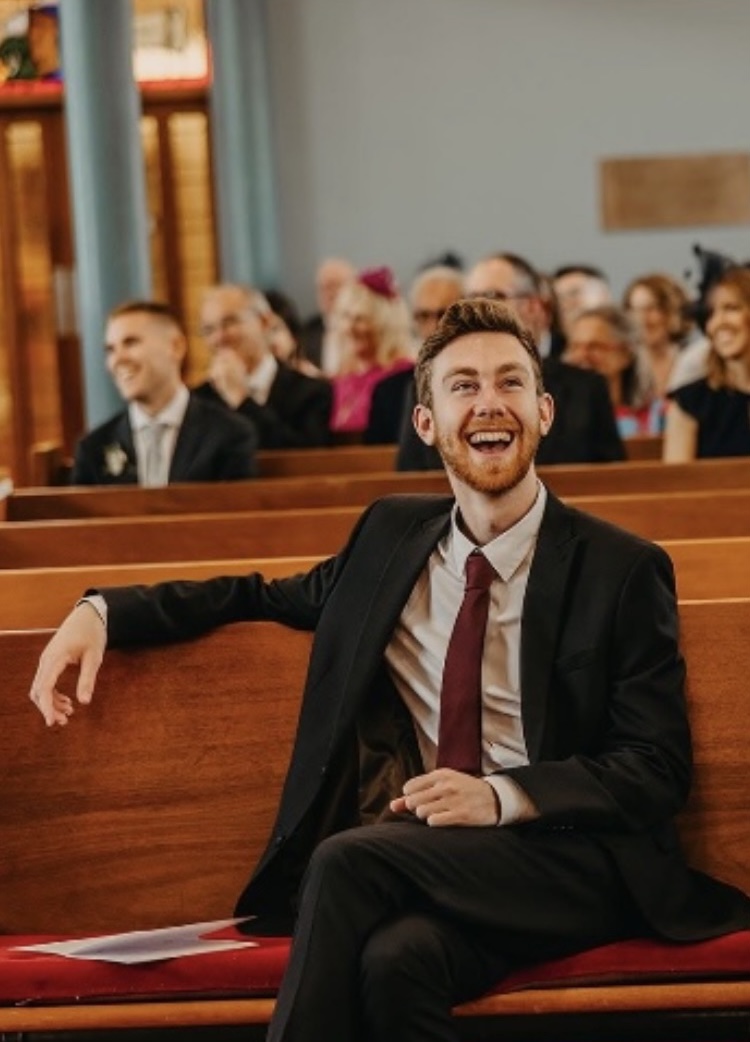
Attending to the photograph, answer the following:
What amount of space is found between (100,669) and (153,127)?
1062 cm

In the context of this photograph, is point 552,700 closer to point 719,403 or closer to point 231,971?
point 231,971

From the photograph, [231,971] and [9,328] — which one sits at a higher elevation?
[9,328]

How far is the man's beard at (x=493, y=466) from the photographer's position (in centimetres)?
367

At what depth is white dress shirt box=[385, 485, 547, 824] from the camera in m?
3.66

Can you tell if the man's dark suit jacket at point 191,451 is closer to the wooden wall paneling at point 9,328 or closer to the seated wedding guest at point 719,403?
the seated wedding guest at point 719,403

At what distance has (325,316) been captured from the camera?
13.2 meters

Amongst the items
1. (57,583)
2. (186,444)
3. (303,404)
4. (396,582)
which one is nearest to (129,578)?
(57,583)

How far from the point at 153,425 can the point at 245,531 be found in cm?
222

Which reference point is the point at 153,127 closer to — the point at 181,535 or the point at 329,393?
the point at 329,393

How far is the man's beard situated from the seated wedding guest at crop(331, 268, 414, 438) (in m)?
5.23

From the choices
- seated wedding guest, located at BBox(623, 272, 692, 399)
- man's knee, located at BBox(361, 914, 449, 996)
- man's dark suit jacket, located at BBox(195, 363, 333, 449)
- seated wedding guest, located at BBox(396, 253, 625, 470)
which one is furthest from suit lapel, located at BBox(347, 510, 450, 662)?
seated wedding guest, located at BBox(623, 272, 692, 399)

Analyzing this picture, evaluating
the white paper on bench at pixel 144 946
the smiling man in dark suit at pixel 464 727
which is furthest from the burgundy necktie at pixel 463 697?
the white paper on bench at pixel 144 946

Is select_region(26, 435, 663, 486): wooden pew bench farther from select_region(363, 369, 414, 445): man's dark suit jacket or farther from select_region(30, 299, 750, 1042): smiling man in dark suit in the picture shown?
select_region(30, 299, 750, 1042): smiling man in dark suit

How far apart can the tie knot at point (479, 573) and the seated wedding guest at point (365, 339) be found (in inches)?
207
